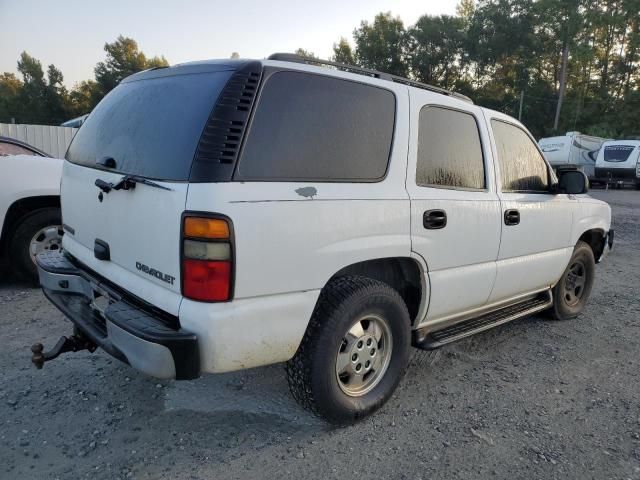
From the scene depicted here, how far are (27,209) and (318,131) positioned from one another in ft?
12.5

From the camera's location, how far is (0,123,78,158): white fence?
1335 centimetres

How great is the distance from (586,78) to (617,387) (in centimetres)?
5114

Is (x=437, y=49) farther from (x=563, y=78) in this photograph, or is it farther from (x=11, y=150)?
(x=11, y=150)

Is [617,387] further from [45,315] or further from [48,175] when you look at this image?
[48,175]

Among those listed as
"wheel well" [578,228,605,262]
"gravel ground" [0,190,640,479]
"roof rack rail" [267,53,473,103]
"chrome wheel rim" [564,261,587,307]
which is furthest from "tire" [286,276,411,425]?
"wheel well" [578,228,605,262]

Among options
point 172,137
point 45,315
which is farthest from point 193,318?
point 45,315

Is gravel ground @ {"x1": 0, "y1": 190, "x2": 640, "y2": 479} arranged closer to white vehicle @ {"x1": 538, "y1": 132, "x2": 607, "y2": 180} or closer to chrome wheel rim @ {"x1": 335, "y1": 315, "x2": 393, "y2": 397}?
chrome wheel rim @ {"x1": 335, "y1": 315, "x2": 393, "y2": 397}

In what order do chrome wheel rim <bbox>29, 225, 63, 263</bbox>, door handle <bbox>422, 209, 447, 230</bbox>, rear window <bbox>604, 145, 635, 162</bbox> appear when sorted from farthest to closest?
rear window <bbox>604, 145, 635, 162</bbox> < chrome wheel rim <bbox>29, 225, 63, 263</bbox> < door handle <bbox>422, 209, 447, 230</bbox>

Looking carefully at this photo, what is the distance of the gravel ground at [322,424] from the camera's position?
241 cm

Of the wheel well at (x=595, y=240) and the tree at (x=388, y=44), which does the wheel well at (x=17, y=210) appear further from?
the tree at (x=388, y=44)

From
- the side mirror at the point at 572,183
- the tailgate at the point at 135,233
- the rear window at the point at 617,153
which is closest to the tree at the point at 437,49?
the rear window at the point at 617,153

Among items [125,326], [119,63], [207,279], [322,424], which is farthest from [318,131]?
[119,63]

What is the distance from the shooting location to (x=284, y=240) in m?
2.23

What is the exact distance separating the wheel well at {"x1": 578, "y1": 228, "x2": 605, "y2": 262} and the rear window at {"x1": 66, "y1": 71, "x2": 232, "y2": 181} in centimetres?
392
